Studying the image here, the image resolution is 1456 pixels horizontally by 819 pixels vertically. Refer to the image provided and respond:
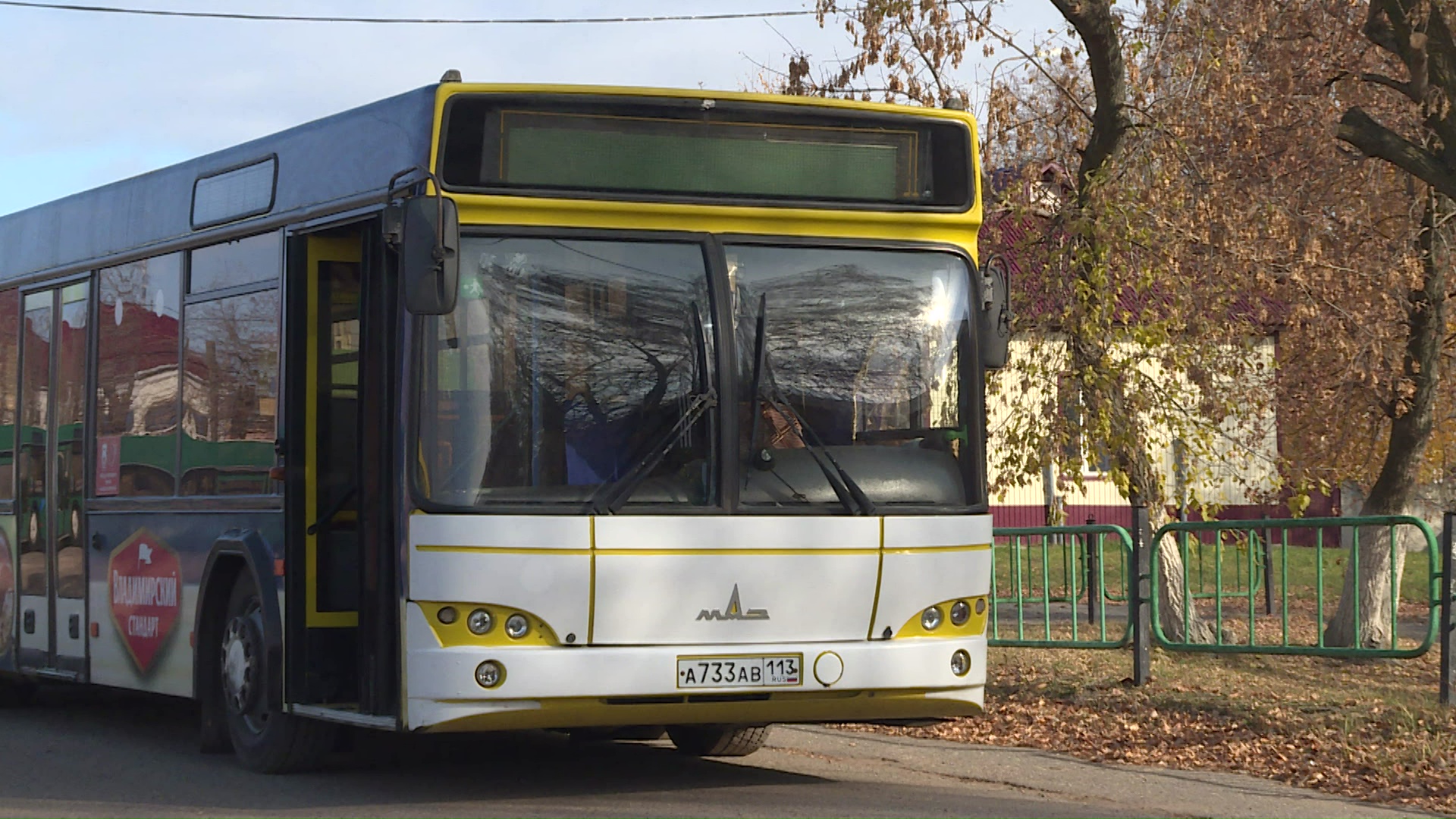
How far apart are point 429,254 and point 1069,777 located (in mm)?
4256

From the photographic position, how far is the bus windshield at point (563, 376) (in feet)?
25.9

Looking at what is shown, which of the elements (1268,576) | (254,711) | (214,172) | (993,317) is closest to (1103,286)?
(1268,576)

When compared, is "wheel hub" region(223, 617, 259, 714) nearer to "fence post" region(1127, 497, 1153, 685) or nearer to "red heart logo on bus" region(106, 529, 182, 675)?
"red heart logo on bus" region(106, 529, 182, 675)

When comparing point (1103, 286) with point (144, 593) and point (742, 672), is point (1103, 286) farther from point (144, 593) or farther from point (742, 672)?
point (144, 593)

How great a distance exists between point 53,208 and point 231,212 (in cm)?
269

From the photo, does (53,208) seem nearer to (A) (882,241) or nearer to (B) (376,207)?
(B) (376,207)

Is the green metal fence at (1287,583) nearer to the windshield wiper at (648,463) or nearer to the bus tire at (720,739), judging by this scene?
the bus tire at (720,739)

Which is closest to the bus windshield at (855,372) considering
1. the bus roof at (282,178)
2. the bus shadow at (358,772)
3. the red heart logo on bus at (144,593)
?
the bus roof at (282,178)

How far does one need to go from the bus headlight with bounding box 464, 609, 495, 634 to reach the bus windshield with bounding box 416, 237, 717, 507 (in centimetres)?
44

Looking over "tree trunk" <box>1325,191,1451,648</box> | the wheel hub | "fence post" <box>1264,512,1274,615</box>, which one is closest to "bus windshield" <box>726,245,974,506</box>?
the wheel hub

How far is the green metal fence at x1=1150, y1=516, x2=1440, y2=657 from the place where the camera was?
428 inches

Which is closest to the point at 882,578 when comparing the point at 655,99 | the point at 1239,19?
the point at 655,99

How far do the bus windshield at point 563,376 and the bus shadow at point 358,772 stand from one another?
1.56 m

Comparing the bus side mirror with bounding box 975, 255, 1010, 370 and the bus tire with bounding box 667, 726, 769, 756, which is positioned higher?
the bus side mirror with bounding box 975, 255, 1010, 370
